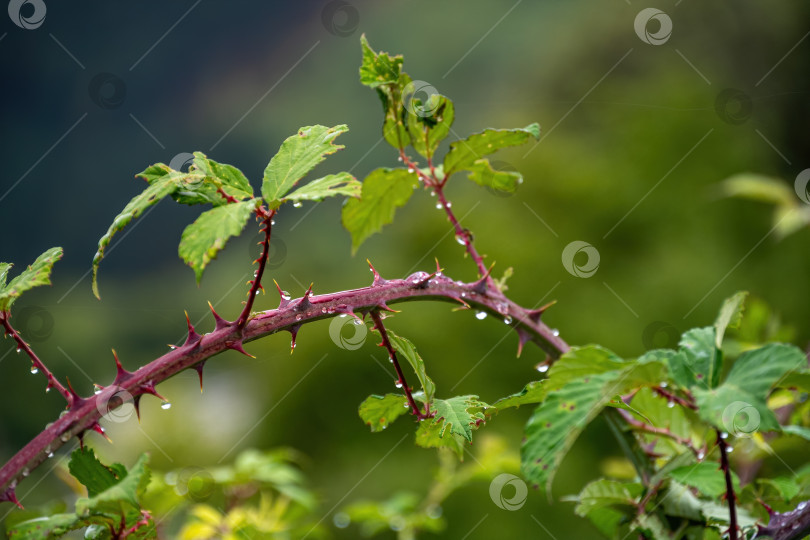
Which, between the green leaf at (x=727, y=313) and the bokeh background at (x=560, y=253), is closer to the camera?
the green leaf at (x=727, y=313)

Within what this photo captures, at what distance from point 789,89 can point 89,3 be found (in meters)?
17.6

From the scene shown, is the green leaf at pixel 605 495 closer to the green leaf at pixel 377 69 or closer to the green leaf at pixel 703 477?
the green leaf at pixel 703 477

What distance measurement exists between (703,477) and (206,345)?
16.2 inches

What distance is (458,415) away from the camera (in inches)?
19.3

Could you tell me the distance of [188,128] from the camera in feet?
49.3

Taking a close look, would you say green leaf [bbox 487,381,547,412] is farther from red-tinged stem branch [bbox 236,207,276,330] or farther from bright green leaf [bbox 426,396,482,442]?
red-tinged stem branch [bbox 236,207,276,330]

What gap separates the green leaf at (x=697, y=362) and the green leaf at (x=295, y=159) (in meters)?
0.28

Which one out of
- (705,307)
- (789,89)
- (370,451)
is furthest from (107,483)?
(789,89)

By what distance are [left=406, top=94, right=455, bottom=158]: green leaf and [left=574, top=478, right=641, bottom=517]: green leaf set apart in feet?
1.13

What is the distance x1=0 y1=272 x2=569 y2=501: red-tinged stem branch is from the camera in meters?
0.42

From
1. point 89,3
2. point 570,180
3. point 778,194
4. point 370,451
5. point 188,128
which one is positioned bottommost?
point 370,451

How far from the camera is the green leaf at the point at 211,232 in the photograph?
41 centimetres

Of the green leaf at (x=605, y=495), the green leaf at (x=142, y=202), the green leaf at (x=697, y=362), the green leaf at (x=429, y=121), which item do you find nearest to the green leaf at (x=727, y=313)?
the green leaf at (x=697, y=362)

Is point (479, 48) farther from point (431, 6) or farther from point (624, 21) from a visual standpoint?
point (624, 21)
